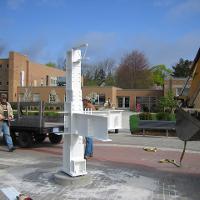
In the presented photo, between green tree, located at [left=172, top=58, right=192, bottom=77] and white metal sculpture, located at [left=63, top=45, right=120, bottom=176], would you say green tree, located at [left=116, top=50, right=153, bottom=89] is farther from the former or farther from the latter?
white metal sculpture, located at [left=63, top=45, right=120, bottom=176]

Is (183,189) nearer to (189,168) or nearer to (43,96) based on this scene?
(189,168)

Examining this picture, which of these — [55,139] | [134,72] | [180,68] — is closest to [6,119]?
[55,139]

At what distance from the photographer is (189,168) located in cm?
941

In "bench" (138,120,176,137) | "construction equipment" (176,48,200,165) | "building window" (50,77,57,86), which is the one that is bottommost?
"bench" (138,120,176,137)

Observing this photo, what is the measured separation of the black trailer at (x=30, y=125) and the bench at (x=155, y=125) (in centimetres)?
559

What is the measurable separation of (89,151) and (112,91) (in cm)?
4838

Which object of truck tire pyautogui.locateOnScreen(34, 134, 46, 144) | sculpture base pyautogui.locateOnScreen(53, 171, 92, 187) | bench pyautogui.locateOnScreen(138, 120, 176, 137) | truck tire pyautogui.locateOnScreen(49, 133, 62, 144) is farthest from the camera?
bench pyautogui.locateOnScreen(138, 120, 176, 137)

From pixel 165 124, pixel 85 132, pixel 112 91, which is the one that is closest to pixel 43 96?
pixel 112 91

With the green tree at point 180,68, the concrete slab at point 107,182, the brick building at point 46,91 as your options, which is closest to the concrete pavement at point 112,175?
the concrete slab at point 107,182

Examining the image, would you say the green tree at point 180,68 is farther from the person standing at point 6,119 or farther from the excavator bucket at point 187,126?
the excavator bucket at point 187,126

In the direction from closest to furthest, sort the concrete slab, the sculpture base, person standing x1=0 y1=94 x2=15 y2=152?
the concrete slab
the sculpture base
person standing x1=0 y1=94 x2=15 y2=152

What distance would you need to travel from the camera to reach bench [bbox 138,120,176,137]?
711 inches

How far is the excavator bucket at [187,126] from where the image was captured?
6.95 m

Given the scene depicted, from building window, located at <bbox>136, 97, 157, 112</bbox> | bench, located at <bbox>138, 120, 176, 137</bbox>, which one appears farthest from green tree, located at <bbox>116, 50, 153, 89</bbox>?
bench, located at <bbox>138, 120, 176, 137</bbox>
